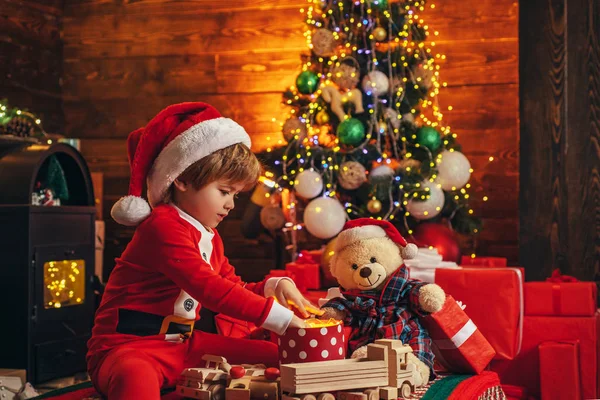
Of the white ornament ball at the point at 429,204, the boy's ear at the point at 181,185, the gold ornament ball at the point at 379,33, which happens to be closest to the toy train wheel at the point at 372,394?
the boy's ear at the point at 181,185

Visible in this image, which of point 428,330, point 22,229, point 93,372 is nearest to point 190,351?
A: point 93,372

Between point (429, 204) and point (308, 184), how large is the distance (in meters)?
0.59

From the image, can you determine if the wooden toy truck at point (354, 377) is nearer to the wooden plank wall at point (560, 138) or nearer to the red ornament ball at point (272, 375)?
the red ornament ball at point (272, 375)

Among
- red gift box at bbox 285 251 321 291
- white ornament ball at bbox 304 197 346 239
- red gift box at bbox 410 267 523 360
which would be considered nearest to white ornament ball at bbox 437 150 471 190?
white ornament ball at bbox 304 197 346 239

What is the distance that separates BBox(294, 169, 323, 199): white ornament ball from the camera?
3818mm

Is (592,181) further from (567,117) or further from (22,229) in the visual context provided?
(22,229)

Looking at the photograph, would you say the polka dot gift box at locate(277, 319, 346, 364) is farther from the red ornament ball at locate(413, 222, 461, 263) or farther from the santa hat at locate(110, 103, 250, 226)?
the red ornament ball at locate(413, 222, 461, 263)

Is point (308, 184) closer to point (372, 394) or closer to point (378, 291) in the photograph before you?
point (378, 291)

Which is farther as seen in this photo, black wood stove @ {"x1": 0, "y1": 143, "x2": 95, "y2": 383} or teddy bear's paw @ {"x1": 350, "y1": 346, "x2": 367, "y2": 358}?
black wood stove @ {"x1": 0, "y1": 143, "x2": 95, "y2": 383}

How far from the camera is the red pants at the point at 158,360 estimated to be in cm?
157

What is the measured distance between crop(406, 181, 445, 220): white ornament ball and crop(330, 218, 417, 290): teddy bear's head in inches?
62.6

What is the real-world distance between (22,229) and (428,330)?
1.98 meters

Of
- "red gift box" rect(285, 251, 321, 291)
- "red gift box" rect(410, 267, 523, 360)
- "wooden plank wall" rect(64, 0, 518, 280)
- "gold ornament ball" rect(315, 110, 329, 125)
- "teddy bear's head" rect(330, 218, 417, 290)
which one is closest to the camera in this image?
"teddy bear's head" rect(330, 218, 417, 290)

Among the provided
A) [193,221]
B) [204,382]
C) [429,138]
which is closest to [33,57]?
[429,138]
